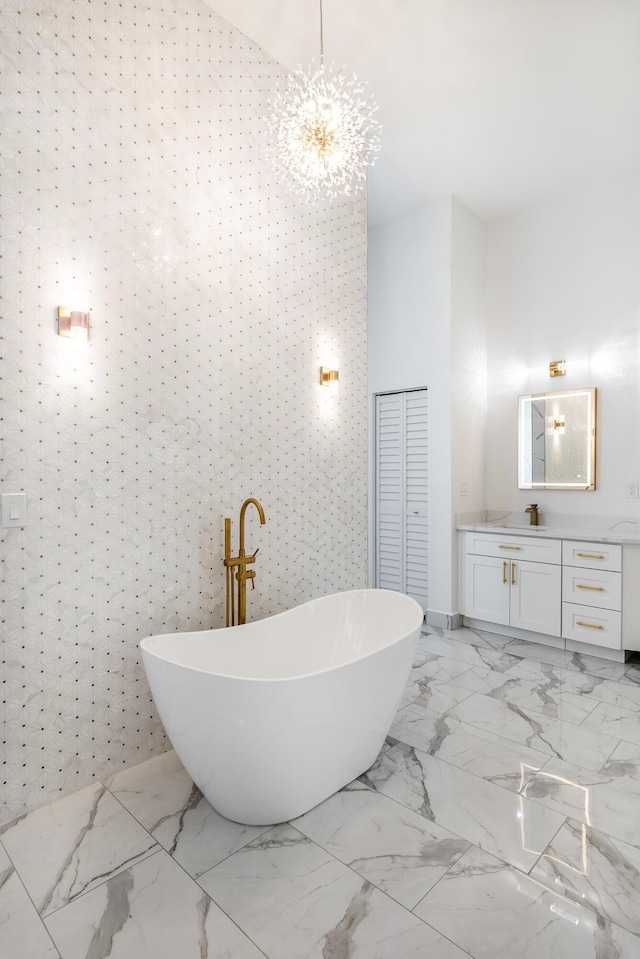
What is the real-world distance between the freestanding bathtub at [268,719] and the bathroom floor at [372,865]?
129mm

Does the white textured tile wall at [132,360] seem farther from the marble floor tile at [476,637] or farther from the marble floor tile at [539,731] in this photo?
the marble floor tile at [476,637]

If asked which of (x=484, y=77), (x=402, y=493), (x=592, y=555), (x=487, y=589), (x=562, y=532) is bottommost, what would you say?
(x=487, y=589)

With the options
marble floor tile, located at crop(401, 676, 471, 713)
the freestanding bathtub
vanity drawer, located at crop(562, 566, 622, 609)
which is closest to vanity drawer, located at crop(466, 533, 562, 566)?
vanity drawer, located at crop(562, 566, 622, 609)

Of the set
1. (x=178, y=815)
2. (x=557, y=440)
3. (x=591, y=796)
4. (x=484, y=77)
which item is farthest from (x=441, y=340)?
(x=178, y=815)

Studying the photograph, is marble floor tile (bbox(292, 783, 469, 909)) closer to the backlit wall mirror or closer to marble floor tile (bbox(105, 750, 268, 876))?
marble floor tile (bbox(105, 750, 268, 876))

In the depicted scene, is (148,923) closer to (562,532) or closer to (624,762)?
(624,762)

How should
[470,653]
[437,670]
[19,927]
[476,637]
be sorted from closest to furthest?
[19,927] < [437,670] < [470,653] < [476,637]

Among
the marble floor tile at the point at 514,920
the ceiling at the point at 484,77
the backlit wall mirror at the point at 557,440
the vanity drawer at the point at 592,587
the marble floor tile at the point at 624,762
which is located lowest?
the marble floor tile at the point at 624,762

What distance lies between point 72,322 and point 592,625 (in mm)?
3466

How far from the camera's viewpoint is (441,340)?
160 inches

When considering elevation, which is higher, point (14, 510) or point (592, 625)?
point (14, 510)

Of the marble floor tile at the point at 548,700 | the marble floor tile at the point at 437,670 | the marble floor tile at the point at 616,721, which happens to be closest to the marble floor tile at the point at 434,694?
the marble floor tile at the point at 437,670

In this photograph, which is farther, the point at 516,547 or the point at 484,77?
the point at 516,547

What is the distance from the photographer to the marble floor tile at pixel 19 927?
1314 millimetres
